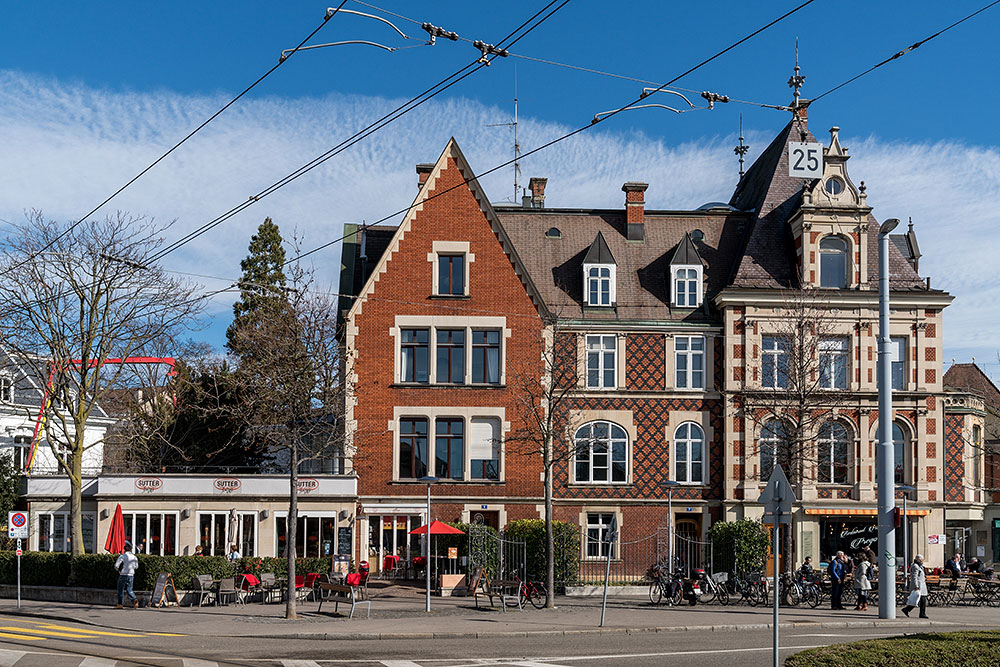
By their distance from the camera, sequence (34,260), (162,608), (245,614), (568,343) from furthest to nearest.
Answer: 1. (568,343)
2. (34,260)
3. (162,608)
4. (245,614)

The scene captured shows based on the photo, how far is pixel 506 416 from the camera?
4044 cm

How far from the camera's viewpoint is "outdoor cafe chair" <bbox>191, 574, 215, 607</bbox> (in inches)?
1193

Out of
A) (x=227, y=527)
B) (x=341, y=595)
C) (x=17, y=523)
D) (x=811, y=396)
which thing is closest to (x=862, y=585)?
(x=811, y=396)

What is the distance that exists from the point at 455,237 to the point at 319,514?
11.1m

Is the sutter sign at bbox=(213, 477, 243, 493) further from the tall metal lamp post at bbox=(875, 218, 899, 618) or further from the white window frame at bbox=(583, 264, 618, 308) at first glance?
the tall metal lamp post at bbox=(875, 218, 899, 618)

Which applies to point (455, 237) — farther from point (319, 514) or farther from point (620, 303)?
point (319, 514)

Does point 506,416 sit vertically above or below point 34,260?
below

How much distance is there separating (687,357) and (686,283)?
2.83m

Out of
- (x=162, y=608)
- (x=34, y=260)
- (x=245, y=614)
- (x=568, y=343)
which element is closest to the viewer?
(x=245, y=614)

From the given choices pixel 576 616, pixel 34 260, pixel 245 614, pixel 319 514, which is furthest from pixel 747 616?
pixel 34 260

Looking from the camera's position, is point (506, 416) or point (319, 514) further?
point (506, 416)

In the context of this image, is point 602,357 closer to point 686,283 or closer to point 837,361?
point 686,283

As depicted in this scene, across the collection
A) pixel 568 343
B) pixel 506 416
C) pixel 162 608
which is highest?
pixel 568 343

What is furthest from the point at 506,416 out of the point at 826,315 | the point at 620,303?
the point at 826,315
